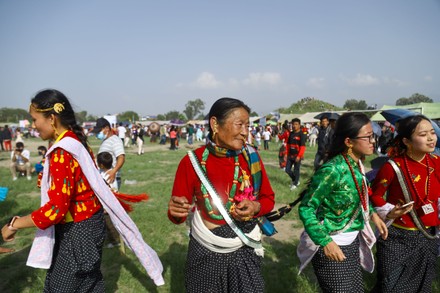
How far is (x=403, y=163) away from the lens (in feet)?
8.55

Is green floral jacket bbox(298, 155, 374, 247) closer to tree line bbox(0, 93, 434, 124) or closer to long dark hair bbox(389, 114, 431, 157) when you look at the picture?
long dark hair bbox(389, 114, 431, 157)

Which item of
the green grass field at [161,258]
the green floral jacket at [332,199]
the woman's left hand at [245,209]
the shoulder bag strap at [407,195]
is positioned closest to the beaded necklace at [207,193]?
the woman's left hand at [245,209]

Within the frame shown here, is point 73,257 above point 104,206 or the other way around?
the other way around

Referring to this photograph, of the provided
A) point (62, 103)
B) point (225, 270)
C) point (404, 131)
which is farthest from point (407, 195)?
point (62, 103)

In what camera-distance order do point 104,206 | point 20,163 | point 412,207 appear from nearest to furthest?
point 104,206, point 412,207, point 20,163

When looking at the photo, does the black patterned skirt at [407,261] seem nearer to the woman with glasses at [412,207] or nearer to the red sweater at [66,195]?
the woman with glasses at [412,207]

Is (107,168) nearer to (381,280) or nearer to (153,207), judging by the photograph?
(153,207)

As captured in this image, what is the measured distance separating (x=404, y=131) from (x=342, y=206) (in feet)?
3.20

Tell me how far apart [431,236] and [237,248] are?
1780mm

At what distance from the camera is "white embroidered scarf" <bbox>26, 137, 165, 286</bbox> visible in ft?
6.66

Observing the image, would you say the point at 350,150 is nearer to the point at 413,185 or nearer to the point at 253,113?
the point at 413,185

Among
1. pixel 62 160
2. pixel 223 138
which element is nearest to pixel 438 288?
pixel 223 138

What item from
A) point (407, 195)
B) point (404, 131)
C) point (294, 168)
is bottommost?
point (294, 168)

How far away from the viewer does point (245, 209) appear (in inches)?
76.2
